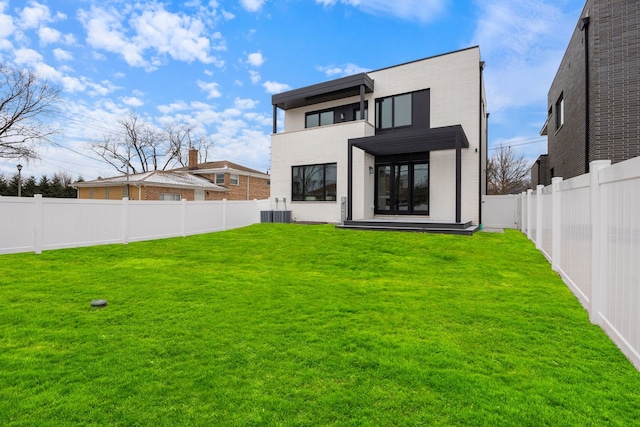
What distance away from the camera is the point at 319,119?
16906mm

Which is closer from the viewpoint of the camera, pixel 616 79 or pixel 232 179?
pixel 616 79

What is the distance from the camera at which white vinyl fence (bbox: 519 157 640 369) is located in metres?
2.57

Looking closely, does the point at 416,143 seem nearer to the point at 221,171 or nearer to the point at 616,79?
the point at 616,79

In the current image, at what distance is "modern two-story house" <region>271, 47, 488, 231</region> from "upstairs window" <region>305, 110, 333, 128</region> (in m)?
0.05

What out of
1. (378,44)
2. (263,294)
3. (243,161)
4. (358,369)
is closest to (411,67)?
(378,44)

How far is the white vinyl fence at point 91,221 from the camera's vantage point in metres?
8.07

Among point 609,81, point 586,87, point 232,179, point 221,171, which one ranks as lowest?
point 232,179

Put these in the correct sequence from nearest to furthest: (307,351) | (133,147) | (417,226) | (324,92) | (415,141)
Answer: (307,351), (417,226), (415,141), (324,92), (133,147)

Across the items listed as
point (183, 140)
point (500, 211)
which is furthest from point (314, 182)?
point (183, 140)

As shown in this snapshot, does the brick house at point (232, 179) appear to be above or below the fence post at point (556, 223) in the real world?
above

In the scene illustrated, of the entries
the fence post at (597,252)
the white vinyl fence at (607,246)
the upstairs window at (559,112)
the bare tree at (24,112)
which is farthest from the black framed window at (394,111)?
the bare tree at (24,112)

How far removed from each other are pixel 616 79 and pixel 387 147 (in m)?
7.11

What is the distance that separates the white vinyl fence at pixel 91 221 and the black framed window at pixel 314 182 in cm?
415

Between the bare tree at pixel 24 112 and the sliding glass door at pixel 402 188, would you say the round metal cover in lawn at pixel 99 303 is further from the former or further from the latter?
the bare tree at pixel 24 112
